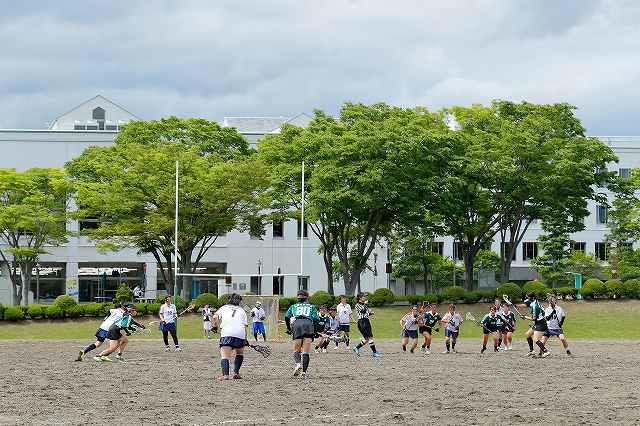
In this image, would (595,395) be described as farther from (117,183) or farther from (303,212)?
(117,183)

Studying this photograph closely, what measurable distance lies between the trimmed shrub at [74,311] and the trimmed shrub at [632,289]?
101 ft

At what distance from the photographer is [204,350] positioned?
36.8 m

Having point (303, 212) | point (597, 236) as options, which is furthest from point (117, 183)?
point (597, 236)

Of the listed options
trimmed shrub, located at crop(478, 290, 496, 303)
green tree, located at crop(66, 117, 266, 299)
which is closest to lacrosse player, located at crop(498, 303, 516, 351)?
trimmed shrub, located at crop(478, 290, 496, 303)

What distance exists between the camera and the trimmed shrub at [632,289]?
208 ft

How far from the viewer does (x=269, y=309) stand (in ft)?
153

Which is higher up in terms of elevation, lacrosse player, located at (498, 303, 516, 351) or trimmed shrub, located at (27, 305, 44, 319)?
lacrosse player, located at (498, 303, 516, 351)

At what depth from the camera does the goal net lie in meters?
46.1

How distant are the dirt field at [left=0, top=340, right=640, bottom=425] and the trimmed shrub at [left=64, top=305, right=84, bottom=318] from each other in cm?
2433

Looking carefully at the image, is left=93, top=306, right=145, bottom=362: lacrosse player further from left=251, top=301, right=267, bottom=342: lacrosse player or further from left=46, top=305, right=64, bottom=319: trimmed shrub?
left=46, top=305, right=64, bottom=319: trimmed shrub

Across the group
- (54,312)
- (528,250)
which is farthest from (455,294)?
(528,250)

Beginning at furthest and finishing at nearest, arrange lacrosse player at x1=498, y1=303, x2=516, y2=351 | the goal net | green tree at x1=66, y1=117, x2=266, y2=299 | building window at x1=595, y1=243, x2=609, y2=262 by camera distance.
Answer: building window at x1=595, y1=243, x2=609, y2=262 < green tree at x1=66, y1=117, x2=266, y2=299 < the goal net < lacrosse player at x1=498, y1=303, x2=516, y2=351

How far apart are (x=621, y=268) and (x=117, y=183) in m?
40.3

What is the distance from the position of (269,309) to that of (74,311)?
46.6 ft
